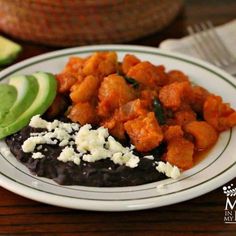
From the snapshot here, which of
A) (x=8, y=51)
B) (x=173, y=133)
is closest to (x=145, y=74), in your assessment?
(x=173, y=133)

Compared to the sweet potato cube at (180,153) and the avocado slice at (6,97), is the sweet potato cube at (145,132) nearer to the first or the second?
the sweet potato cube at (180,153)

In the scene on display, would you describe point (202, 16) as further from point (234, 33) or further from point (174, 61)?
point (174, 61)

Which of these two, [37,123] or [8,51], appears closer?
[37,123]

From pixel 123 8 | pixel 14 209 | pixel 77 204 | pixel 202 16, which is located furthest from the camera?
pixel 202 16

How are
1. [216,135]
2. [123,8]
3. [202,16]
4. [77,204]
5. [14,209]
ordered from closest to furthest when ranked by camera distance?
[77,204]
[14,209]
[216,135]
[123,8]
[202,16]

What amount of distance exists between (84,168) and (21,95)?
1.98 ft

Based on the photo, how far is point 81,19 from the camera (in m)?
3.39

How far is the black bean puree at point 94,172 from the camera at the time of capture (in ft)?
6.97

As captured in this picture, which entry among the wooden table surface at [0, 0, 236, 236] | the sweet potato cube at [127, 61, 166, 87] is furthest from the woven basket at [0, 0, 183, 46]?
the wooden table surface at [0, 0, 236, 236]

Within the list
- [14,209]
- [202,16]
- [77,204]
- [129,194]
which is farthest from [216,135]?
[202,16]

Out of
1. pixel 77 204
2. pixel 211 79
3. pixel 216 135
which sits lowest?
pixel 77 204

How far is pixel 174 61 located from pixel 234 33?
740mm

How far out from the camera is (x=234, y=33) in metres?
3.58

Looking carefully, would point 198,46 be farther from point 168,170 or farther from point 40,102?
point 168,170
